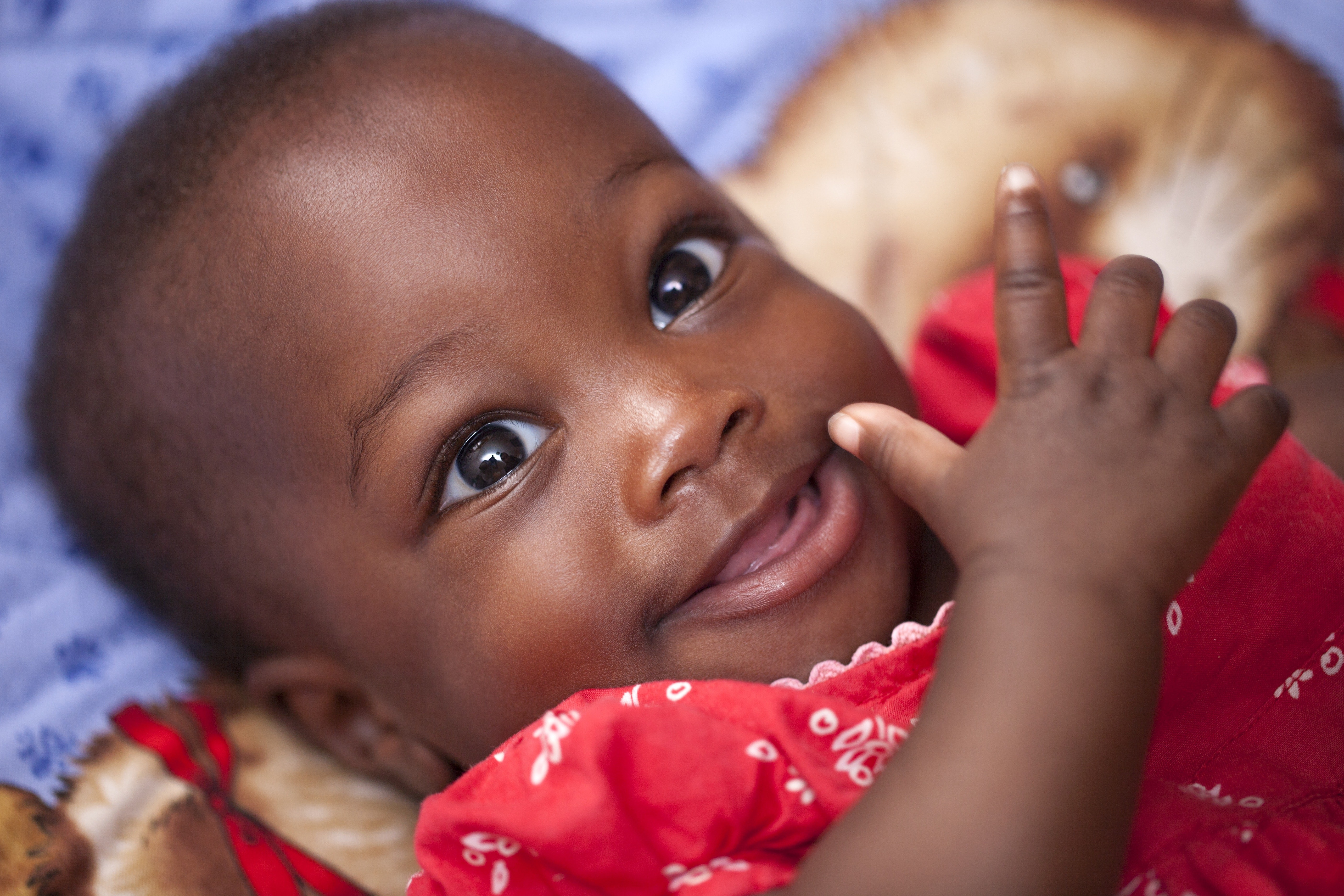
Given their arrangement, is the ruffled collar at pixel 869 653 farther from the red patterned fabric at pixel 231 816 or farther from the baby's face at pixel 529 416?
the red patterned fabric at pixel 231 816

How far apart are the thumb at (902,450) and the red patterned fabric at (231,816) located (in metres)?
0.84

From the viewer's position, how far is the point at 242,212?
1151 mm

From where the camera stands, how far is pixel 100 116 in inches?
66.8

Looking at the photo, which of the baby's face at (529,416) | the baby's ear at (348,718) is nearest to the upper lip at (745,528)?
the baby's face at (529,416)

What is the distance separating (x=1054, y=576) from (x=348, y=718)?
946mm

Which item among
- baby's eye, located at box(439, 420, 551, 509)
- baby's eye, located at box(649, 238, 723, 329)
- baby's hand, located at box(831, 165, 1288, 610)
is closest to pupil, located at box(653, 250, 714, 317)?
baby's eye, located at box(649, 238, 723, 329)

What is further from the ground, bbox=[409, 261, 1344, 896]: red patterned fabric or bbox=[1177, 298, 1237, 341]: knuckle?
bbox=[1177, 298, 1237, 341]: knuckle

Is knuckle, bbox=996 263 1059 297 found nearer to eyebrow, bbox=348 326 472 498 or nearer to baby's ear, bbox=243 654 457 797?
eyebrow, bbox=348 326 472 498

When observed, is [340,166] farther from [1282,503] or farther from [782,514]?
[1282,503]

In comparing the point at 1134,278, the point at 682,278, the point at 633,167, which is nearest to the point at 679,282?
the point at 682,278

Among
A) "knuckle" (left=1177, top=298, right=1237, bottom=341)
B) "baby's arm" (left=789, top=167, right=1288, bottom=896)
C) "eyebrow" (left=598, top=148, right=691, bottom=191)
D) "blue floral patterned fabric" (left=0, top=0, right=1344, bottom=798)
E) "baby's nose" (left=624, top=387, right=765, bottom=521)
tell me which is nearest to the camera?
"baby's arm" (left=789, top=167, right=1288, bottom=896)

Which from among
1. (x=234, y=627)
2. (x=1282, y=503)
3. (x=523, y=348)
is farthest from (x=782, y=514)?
(x=234, y=627)

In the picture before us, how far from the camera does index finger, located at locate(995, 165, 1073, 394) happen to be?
34.5 inches

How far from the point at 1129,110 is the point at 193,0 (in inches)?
63.0
